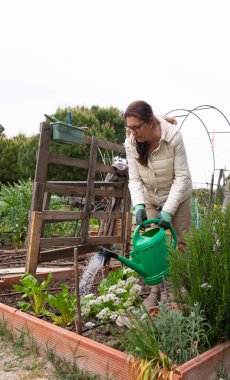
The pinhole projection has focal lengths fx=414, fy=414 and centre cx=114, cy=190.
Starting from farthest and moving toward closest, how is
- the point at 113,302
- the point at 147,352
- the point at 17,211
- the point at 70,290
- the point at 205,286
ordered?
the point at 17,211 → the point at 70,290 → the point at 113,302 → the point at 205,286 → the point at 147,352

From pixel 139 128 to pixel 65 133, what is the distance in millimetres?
1098

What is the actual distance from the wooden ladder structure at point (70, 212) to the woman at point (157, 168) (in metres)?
0.85

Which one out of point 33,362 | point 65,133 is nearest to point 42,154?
point 65,133

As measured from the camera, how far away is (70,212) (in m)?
3.83

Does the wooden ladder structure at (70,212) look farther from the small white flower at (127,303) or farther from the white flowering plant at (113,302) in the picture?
the small white flower at (127,303)

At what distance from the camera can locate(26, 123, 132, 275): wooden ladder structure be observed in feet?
11.1

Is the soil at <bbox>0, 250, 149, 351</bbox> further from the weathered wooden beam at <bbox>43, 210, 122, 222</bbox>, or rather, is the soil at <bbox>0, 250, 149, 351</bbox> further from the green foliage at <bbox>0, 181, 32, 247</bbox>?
the green foliage at <bbox>0, 181, 32, 247</bbox>

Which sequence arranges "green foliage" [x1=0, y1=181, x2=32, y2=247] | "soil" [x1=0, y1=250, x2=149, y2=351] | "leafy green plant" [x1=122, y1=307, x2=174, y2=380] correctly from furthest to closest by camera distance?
"green foliage" [x1=0, y1=181, x2=32, y2=247] → "soil" [x1=0, y1=250, x2=149, y2=351] → "leafy green plant" [x1=122, y1=307, x2=174, y2=380]

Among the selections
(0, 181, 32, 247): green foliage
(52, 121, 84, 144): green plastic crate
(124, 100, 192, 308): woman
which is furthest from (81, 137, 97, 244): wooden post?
(0, 181, 32, 247): green foliage

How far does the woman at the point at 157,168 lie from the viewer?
265 cm

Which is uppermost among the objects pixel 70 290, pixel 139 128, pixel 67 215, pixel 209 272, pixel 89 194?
pixel 139 128

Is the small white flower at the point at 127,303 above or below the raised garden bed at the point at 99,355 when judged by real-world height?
above

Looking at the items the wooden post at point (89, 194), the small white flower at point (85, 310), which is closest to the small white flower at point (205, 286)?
the small white flower at point (85, 310)

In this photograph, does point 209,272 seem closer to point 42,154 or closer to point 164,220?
point 164,220
